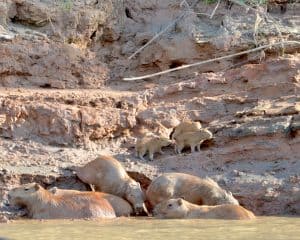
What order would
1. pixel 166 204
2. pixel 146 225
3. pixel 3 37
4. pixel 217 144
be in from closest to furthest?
pixel 146 225 < pixel 166 204 < pixel 217 144 < pixel 3 37

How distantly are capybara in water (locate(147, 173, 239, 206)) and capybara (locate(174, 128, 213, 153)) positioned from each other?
94 cm

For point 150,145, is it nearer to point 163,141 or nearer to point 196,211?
point 163,141

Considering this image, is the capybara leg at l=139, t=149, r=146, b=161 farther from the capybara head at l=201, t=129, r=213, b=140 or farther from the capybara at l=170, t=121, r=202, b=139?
the capybara head at l=201, t=129, r=213, b=140

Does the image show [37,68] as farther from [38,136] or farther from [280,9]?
[280,9]

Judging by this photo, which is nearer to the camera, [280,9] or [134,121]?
[134,121]

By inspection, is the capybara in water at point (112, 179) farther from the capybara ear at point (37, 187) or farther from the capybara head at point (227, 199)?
the capybara head at point (227, 199)

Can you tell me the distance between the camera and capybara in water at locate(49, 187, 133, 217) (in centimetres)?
1053

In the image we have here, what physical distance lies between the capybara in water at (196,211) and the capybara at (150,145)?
1.40 metres

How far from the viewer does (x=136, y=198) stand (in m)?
10.8

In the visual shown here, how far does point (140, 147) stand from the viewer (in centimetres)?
1180

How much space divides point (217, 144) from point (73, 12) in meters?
3.82

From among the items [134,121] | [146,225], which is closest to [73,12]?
[134,121]

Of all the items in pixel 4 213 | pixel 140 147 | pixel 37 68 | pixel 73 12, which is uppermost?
pixel 73 12

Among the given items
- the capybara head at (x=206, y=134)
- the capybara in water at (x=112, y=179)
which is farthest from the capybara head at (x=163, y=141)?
the capybara in water at (x=112, y=179)
